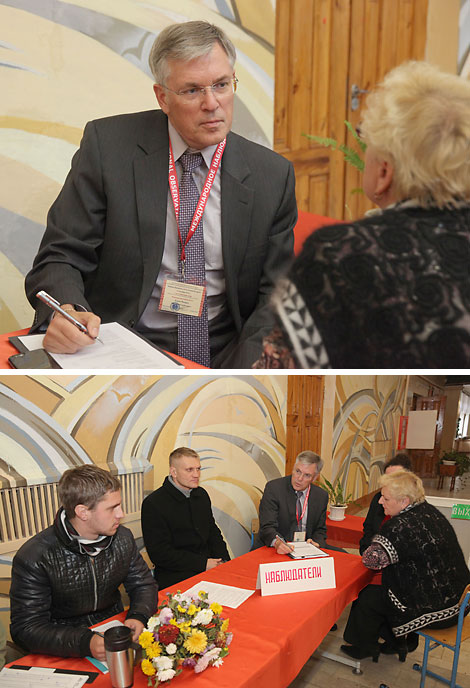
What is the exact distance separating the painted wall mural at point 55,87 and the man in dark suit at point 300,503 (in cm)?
171

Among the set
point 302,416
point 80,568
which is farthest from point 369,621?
point 302,416

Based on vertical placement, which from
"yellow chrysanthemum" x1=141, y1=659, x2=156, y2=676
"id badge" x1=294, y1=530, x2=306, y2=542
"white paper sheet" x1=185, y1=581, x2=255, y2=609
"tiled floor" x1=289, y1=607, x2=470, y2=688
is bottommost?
"tiled floor" x1=289, y1=607, x2=470, y2=688

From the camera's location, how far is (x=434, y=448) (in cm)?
214

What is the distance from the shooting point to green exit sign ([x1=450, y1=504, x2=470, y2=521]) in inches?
112

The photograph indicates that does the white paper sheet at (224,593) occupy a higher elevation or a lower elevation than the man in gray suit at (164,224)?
lower

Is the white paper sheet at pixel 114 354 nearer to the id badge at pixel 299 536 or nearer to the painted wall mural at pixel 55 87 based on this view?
the painted wall mural at pixel 55 87

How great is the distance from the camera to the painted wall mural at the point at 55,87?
210cm

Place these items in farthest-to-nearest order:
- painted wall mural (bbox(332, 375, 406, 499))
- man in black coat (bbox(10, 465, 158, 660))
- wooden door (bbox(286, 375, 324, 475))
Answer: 1. wooden door (bbox(286, 375, 324, 475))
2. painted wall mural (bbox(332, 375, 406, 499))
3. man in black coat (bbox(10, 465, 158, 660))

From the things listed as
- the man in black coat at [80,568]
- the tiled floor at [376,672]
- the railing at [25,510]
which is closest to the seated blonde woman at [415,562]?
the tiled floor at [376,672]

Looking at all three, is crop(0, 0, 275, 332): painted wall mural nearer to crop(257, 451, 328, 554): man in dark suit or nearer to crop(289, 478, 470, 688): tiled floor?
crop(257, 451, 328, 554): man in dark suit

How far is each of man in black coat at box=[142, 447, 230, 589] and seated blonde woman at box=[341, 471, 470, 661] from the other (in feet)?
2.62

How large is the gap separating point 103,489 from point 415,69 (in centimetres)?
145

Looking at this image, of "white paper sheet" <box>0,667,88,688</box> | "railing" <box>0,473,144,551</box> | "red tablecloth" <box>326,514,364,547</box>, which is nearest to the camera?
"white paper sheet" <box>0,667,88,688</box>

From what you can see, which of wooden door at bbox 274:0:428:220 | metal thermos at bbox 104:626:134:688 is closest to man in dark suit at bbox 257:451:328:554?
metal thermos at bbox 104:626:134:688
